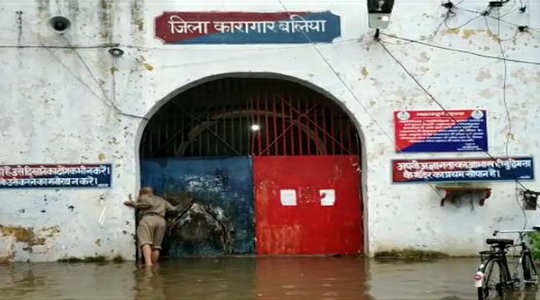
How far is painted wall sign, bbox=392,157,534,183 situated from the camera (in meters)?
11.6

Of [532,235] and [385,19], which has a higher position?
[385,19]

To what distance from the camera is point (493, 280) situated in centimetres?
813

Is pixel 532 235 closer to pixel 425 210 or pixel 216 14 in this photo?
pixel 425 210

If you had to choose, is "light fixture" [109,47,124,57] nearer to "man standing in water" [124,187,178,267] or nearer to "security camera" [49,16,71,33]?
"security camera" [49,16,71,33]

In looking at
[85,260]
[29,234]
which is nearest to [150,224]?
[85,260]

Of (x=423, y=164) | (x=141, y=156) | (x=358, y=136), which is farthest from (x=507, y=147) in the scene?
(x=141, y=156)

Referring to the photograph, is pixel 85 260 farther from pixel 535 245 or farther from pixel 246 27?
pixel 535 245

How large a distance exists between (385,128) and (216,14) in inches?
137

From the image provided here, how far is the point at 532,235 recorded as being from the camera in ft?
35.9

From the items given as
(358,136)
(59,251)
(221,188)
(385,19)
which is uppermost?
(385,19)

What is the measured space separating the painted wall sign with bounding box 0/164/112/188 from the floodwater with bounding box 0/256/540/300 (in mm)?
1311

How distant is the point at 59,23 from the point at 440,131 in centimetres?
672

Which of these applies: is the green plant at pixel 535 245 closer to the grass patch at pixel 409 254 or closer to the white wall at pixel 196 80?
the white wall at pixel 196 80

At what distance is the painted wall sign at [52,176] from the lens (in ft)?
36.9
